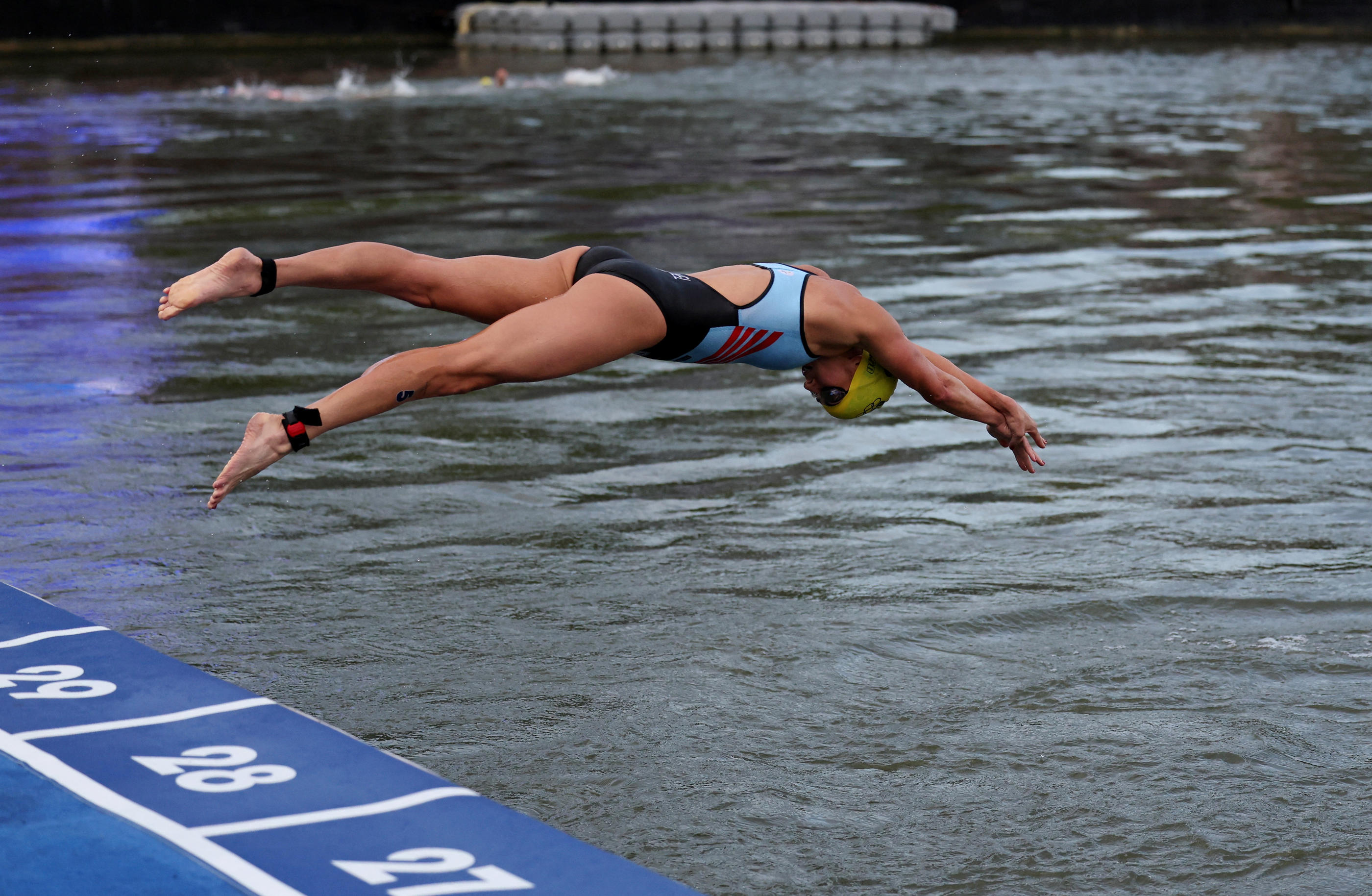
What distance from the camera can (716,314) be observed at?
5590 mm

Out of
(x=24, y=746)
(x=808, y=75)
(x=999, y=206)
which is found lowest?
(x=24, y=746)

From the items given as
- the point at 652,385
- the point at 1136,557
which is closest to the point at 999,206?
the point at 652,385

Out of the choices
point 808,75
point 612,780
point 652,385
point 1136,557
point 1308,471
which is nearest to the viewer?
point 612,780

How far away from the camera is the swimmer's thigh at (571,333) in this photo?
5.04 metres

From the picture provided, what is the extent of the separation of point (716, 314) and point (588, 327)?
1.99ft

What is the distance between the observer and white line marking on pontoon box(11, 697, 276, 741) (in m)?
4.29

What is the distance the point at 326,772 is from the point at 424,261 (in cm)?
216

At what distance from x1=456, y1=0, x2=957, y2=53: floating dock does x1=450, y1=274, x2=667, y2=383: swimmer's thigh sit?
3448 cm

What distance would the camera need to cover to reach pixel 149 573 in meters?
6.12

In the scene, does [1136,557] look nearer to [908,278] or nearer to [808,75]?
[908,278]

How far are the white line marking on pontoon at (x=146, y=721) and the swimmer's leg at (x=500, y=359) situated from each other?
68 centimetres

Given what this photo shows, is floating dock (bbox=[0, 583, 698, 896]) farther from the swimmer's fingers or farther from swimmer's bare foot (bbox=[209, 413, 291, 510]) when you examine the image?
the swimmer's fingers

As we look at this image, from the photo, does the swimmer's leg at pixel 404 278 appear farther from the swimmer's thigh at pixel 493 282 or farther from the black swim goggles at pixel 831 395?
the black swim goggles at pixel 831 395

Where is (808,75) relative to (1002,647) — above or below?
above
